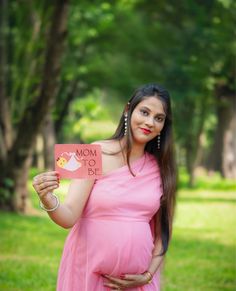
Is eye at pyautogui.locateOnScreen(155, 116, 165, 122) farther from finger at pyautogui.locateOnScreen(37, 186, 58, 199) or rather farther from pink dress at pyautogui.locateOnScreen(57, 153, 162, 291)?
finger at pyautogui.locateOnScreen(37, 186, 58, 199)

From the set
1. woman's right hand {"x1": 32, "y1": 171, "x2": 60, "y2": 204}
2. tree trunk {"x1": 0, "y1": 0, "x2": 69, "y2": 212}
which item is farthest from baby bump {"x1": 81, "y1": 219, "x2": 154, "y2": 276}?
tree trunk {"x1": 0, "y1": 0, "x2": 69, "y2": 212}

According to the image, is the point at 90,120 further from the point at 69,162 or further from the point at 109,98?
the point at 69,162

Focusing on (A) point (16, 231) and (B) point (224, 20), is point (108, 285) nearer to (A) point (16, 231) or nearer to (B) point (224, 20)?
(A) point (16, 231)

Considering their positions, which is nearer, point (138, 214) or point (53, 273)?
point (138, 214)

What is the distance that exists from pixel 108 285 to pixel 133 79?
27.9 metres

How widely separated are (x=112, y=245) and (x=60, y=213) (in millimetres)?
366

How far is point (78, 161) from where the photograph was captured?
382cm

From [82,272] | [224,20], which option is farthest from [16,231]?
[224,20]

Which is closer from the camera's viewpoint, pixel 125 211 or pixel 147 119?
pixel 125 211

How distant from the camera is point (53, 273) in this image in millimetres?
7867

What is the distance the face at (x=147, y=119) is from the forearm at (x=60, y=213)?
0.60m

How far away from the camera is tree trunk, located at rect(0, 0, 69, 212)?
12.5 meters

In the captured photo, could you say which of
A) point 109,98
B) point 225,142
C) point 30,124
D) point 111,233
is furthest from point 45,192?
point 109,98

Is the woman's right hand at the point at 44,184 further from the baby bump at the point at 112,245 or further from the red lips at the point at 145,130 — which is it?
the red lips at the point at 145,130
